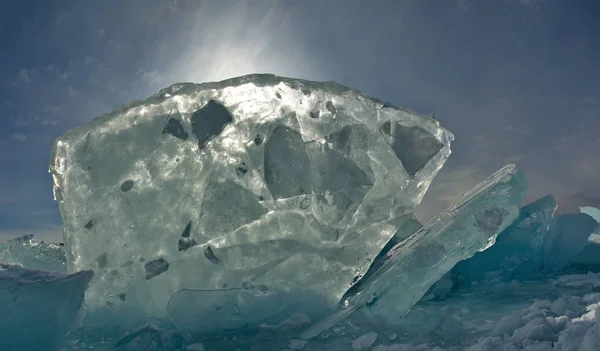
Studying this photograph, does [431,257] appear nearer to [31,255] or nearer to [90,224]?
[90,224]

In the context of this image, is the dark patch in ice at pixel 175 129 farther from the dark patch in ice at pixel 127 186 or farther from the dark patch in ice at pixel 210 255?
the dark patch in ice at pixel 210 255

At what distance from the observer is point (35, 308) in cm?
362

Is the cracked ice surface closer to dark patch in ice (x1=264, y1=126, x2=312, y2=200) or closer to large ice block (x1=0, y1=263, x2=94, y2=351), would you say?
dark patch in ice (x1=264, y1=126, x2=312, y2=200)

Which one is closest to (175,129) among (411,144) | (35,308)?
(35,308)

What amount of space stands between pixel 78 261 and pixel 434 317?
154 inches

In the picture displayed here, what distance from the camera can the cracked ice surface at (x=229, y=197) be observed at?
4.55m

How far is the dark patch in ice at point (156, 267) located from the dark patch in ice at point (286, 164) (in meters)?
1.42

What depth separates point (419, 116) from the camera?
16.3 feet

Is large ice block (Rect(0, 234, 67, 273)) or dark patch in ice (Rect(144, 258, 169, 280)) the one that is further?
large ice block (Rect(0, 234, 67, 273))

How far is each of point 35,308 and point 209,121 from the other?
238 centimetres

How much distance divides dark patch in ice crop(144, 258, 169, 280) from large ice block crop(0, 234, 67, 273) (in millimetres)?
2977

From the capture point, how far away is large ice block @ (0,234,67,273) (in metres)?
6.73

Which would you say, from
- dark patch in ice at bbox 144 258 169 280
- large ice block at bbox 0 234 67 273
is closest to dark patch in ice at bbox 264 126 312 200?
dark patch in ice at bbox 144 258 169 280

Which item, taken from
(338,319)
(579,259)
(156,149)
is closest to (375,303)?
(338,319)
